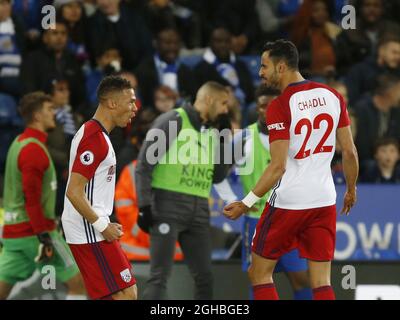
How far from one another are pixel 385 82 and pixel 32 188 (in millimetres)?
5351

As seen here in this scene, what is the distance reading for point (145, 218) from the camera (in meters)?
9.37

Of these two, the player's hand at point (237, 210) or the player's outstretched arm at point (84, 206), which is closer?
the player's outstretched arm at point (84, 206)

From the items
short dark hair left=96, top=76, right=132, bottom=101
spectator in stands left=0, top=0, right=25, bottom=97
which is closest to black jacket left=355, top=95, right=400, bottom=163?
spectator in stands left=0, top=0, right=25, bottom=97

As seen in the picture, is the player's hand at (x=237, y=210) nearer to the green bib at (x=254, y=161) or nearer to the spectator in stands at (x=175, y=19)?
the green bib at (x=254, y=161)

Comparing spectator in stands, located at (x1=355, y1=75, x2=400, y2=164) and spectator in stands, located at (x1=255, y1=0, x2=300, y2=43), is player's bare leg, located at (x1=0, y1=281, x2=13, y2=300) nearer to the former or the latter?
spectator in stands, located at (x1=355, y1=75, x2=400, y2=164)

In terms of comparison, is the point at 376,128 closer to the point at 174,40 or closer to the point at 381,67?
the point at 381,67

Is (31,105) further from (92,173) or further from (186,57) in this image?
(186,57)

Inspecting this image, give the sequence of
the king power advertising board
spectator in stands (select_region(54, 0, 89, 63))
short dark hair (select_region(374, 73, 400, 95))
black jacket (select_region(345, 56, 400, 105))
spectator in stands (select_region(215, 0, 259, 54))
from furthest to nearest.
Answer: spectator in stands (select_region(215, 0, 259, 54))
black jacket (select_region(345, 56, 400, 105))
spectator in stands (select_region(54, 0, 89, 63))
short dark hair (select_region(374, 73, 400, 95))
the king power advertising board

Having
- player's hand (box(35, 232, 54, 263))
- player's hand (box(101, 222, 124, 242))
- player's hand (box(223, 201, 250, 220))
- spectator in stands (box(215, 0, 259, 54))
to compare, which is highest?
spectator in stands (box(215, 0, 259, 54))

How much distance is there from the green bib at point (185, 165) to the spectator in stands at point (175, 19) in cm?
457

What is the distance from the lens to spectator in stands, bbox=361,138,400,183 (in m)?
12.0

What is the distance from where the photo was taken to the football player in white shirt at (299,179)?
7.77m

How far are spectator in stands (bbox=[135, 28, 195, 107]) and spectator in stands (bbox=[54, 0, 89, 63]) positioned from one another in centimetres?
79

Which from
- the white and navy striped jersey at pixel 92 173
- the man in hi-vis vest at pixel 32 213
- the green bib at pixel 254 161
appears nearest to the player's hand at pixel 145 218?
the man in hi-vis vest at pixel 32 213
